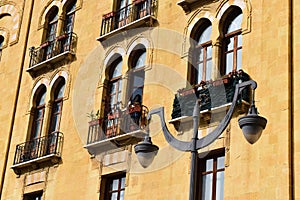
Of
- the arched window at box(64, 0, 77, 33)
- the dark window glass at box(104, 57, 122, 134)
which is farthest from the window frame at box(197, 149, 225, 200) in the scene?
the arched window at box(64, 0, 77, 33)

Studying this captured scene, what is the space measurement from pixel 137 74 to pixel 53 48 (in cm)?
452

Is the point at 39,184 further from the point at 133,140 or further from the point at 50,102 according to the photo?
the point at 133,140

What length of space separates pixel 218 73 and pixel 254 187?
3583mm

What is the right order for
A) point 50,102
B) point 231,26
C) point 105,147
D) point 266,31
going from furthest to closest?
point 50,102
point 105,147
point 231,26
point 266,31

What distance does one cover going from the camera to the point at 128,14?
22.2 m

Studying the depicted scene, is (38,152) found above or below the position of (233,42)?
below

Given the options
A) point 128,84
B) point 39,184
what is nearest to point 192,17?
point 128,84

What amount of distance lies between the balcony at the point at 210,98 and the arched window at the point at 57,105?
5.88m

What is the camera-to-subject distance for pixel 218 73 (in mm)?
18531

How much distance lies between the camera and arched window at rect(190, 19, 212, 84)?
754 inches

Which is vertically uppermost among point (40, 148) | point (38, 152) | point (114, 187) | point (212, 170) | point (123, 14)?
point (123, 14)

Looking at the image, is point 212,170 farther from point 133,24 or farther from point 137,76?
point 133,24

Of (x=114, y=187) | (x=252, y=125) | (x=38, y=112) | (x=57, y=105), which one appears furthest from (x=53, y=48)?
(x=252, y=125)

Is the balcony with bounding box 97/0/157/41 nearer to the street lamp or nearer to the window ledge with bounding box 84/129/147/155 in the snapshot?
the window ledge with bounding box 84/129/147/155
